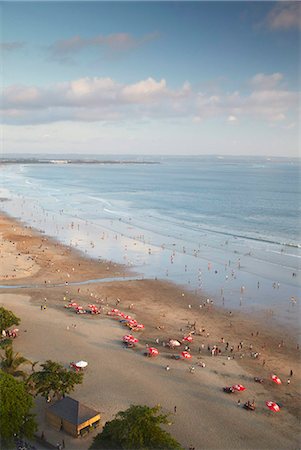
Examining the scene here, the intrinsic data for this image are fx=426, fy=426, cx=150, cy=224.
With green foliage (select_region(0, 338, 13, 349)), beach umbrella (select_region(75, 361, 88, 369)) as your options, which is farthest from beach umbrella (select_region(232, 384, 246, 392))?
green foliage (select_region(0, 338, 13, 349))

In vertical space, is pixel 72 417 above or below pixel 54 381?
below

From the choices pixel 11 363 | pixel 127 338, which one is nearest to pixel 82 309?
pixel 127 338

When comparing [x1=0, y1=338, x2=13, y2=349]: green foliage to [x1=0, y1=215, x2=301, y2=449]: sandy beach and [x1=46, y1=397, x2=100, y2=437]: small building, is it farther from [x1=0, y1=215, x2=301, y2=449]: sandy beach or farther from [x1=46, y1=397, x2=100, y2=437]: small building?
[x1=46, y1=397, x2=100, y2=437]: small building

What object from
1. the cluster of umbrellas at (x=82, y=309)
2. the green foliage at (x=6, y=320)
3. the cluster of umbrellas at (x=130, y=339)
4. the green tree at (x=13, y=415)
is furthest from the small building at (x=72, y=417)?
the cluster of umbrellas at (x=82, y=309)

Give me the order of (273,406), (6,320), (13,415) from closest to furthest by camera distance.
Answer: (13,415)
(273,406)
(6,320)

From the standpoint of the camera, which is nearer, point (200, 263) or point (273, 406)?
point (273, 406)

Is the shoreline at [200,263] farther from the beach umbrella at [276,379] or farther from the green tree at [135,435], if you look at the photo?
the green tree at [135,435]

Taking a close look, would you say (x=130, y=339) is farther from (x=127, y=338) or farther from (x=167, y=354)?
(x=167, y=354)
